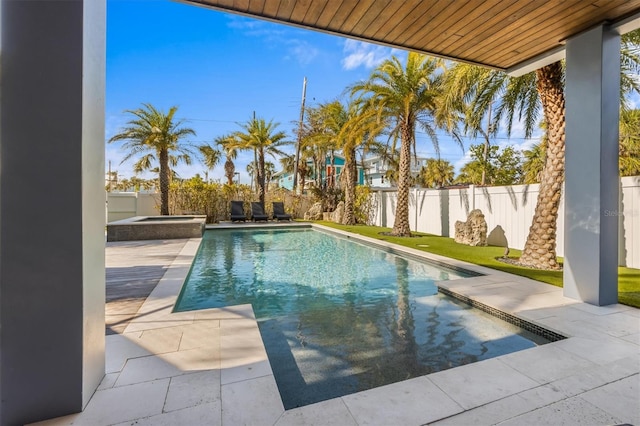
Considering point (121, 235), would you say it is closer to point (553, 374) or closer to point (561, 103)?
point (553, 374)

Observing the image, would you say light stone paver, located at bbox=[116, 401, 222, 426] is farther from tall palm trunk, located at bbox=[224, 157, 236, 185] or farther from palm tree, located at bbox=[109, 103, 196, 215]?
tall palm trunk, located at bbox=[224, 157, 236, 185]

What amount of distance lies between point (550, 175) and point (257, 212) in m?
15.0

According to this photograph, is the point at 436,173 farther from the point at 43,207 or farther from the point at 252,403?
the point at 43,207

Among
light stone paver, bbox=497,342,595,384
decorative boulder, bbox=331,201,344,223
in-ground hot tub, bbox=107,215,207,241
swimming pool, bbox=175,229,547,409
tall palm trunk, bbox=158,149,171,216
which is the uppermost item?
tall palm trunk, bbox=158,149,171,216

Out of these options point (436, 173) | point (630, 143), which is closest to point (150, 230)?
point (630, 143)

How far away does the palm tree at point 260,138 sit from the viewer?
63.5ft

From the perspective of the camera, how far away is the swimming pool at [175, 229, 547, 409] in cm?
288

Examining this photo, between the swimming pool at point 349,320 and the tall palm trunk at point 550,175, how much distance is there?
1.78 meters

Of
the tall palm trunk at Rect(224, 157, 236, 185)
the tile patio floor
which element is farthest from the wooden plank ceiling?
the tall palm trunk at Rect(224, 157, 236, 185)

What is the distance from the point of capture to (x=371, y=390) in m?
2.30

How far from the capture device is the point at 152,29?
14.2 m

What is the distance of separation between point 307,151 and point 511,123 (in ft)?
53.7

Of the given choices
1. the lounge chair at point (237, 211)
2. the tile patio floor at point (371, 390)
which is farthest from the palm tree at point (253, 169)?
the tile patio floor at point (371, 390)

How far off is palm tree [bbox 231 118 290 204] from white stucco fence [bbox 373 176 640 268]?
768 cm
